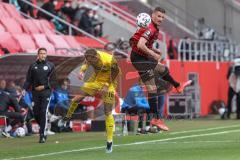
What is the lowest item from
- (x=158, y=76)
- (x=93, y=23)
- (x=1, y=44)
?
(x=158, y=76)

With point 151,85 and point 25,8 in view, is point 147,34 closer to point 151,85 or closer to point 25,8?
point 151,85

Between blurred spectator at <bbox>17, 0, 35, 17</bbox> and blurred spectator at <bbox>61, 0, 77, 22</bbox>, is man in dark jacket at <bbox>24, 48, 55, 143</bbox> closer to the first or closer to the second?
blurred spectator at <bbox>17, 0, 35, 17</bbox>

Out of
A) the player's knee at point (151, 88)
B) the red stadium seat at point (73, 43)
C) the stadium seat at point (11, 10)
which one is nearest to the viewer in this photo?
the player's knee at point (151, 88)

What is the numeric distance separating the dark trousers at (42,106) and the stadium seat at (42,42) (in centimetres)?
630

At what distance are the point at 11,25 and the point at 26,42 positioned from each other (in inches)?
39.8

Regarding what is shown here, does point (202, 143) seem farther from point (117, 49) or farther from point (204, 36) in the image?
point (204, 36)

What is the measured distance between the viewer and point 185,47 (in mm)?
30312

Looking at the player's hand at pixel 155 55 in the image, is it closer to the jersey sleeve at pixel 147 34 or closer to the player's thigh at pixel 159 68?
the jersey sleeve at pixel 147 34

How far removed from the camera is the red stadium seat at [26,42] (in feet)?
76.3

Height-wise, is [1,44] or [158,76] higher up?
[1,44]

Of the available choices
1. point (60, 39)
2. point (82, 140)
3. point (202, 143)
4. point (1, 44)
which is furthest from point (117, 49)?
point (202, 143)

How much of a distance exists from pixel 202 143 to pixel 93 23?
1583 cm

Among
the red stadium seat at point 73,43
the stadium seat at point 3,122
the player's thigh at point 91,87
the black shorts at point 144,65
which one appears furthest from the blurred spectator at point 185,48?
the player's thigh at point 91,87

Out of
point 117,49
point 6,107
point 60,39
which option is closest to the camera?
point 6,107
